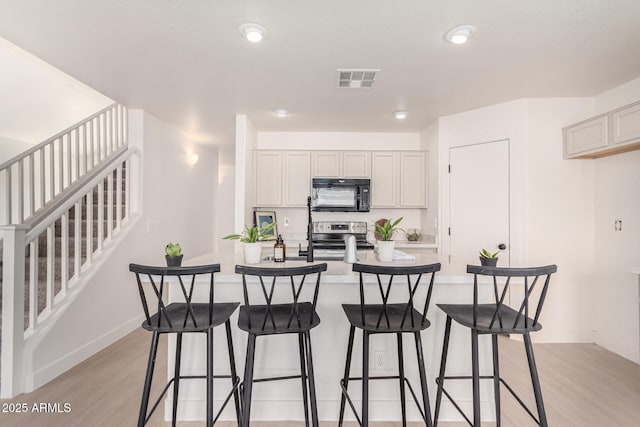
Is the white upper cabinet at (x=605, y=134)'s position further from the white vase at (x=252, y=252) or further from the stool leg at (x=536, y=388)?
the white vase at (x=252, y=252)

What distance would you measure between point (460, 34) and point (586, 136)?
1.88 m

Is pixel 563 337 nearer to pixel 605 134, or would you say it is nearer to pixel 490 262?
pixel 605 134

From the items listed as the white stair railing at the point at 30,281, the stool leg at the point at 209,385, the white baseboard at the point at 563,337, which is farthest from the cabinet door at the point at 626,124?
the white stair railing at the point at 30,281

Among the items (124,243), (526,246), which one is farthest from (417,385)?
(124,243)

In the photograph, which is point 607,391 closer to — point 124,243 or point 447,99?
point 447,99

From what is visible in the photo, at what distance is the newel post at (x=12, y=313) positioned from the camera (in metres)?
2.20

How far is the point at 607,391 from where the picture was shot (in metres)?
2.36

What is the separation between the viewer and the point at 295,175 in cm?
436

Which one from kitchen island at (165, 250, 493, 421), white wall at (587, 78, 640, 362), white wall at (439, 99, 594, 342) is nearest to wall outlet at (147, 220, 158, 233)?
kitchen island at (165, 250, 493, 421)

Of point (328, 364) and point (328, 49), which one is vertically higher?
point (328, 49)

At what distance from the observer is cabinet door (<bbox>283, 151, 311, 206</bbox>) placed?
436 centimetres

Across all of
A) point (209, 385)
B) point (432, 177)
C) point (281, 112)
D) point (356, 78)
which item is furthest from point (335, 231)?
point (209, 385)

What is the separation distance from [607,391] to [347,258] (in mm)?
2178

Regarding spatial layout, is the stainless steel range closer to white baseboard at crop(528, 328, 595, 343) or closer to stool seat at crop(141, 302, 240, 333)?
white baseboard at crop(528, 328, 595, 343)
